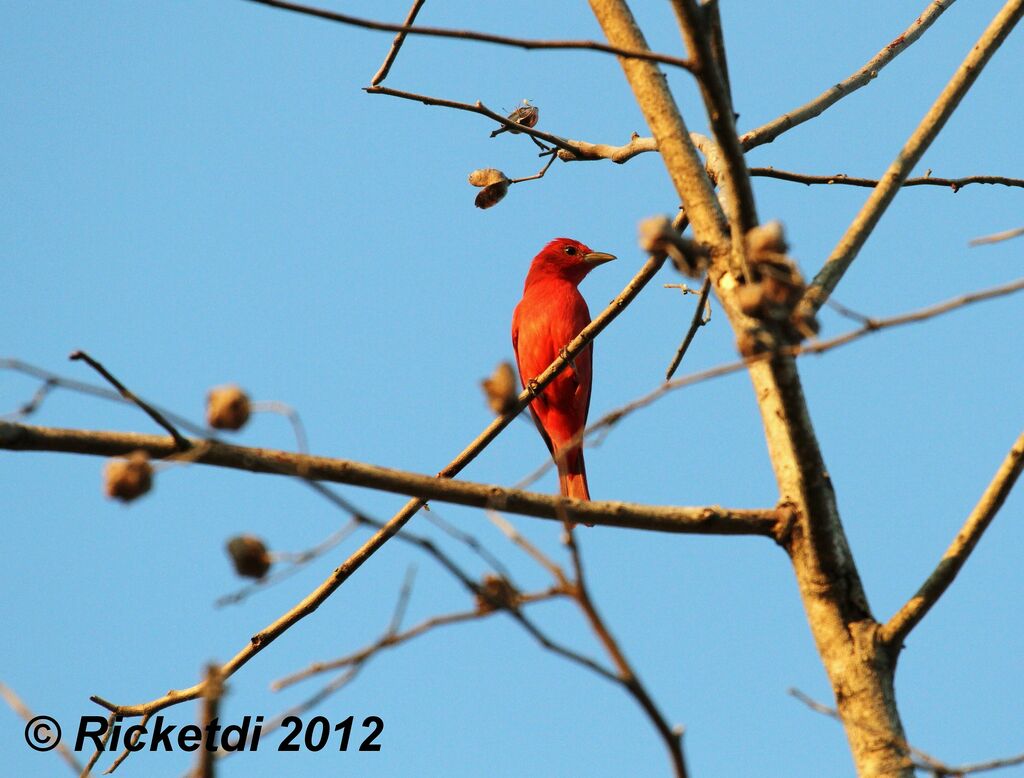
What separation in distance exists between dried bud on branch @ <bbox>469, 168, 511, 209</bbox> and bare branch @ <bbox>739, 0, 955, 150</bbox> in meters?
1.04

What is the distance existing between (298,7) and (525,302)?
5.70 metres

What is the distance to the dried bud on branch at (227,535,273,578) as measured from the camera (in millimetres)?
2020

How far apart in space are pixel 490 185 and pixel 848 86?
1347 millimetres

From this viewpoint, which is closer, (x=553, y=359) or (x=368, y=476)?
(x=368, y=476)

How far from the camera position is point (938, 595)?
2.32m

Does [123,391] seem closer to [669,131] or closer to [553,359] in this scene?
[669,131]

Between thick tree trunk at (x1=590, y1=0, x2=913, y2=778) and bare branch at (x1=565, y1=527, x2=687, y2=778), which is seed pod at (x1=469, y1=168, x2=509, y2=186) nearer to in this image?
thick tree trunk at (x1=590, y1=0, x2=913, y2=778)

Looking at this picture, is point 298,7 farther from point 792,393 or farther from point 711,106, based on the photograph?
point 792,393

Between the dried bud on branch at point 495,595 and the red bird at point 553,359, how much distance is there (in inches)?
206

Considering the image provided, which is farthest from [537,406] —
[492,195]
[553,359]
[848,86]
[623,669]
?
[623,669]

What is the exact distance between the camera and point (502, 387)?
2189 mm

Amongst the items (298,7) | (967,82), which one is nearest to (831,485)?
(967,82)

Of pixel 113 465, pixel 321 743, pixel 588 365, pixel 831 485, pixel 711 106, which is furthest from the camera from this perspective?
pixel 588 365

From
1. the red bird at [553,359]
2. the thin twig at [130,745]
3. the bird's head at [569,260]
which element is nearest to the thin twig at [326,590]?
the thin twig at [130,745]
